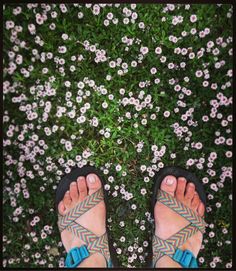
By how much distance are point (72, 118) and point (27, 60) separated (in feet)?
0.84

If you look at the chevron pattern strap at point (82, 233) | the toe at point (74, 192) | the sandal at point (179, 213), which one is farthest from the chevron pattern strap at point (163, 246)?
the toe at point (74, 192)

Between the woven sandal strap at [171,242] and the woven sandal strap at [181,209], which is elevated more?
the woven sandal strap at [181,209]

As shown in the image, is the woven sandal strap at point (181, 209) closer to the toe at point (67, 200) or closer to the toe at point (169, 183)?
the toe at point (169, 183)

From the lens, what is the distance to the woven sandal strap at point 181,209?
4.21ft

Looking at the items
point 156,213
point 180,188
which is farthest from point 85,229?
point 180,188

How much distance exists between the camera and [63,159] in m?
1.28

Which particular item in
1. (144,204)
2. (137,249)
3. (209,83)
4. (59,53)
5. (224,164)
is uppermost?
(59,53)

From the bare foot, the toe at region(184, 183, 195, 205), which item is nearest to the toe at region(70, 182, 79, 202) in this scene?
the bare foot

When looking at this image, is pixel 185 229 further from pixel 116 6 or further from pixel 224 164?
pixel 116 6

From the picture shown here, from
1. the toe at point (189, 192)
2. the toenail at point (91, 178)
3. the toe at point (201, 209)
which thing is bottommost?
the toe at point (201, 209)

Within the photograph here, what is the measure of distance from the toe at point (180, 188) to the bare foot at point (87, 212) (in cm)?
27

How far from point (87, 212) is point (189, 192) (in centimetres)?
38

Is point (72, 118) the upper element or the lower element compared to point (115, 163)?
upper

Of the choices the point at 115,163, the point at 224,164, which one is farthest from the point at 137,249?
the point at 224,164
